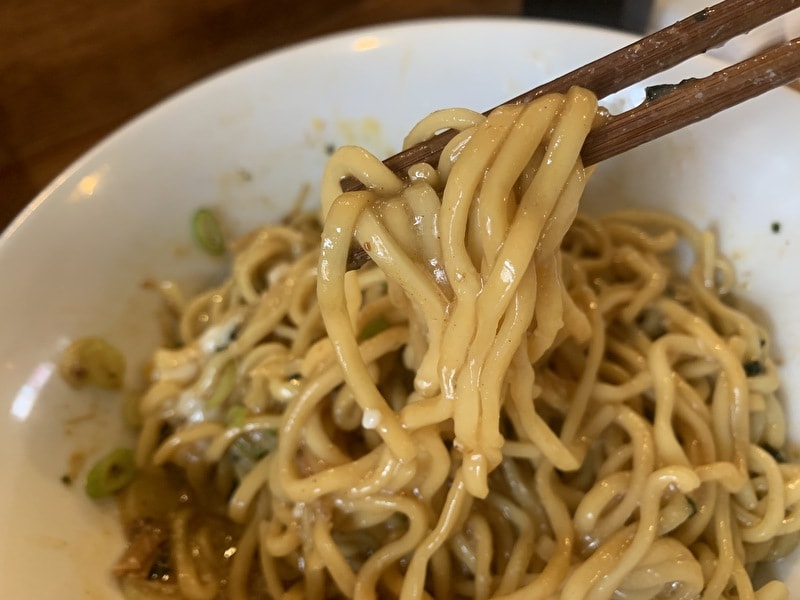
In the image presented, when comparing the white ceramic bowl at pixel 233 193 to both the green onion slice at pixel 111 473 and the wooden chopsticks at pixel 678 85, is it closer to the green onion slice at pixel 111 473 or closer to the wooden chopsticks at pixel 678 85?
the green onion slice at pixel 111 473

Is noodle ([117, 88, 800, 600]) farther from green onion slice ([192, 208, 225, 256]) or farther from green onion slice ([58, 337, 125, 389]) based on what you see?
green onion slice ([192, 208, 225, 256])

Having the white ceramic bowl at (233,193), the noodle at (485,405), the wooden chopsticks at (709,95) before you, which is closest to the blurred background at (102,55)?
the white ceramic bowl at (233,193)

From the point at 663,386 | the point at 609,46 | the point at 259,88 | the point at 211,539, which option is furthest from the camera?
the point at 259,88

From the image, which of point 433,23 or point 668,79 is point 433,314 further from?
point 433,23

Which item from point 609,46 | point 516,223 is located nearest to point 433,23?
point 609,46

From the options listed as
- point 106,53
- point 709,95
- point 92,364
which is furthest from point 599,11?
point 92,364

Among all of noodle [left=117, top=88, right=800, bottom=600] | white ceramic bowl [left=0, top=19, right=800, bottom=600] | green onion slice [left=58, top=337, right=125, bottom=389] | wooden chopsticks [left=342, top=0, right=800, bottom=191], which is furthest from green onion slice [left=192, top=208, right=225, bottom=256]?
wooden chopsticks [left=342, top=0, right=800, bottom=191]

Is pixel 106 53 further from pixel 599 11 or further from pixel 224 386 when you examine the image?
pixel 599 11
